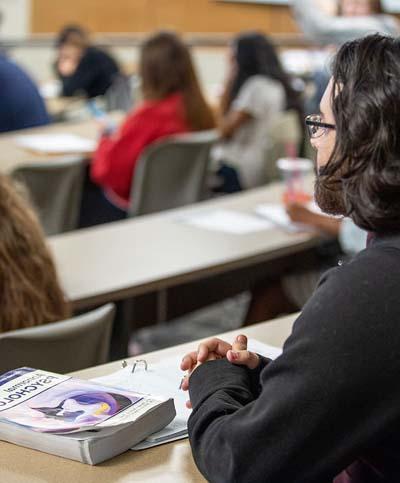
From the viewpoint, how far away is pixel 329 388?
1256 millimetres

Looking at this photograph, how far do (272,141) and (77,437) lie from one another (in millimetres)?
3974

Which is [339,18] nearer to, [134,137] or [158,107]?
[158,107]

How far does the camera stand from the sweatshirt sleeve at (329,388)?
1258mm

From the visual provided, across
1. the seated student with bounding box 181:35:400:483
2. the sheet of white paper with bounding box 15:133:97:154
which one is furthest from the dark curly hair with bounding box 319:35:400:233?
the sheet of white paper with bounding box 15:133:97:154

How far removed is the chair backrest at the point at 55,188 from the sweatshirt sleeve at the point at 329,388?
2.96 metres

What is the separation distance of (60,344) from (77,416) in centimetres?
52

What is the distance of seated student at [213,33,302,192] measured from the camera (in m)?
5.52

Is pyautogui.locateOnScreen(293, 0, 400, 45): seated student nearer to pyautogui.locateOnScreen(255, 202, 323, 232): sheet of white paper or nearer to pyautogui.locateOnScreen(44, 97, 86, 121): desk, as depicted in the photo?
pyautogui.locateOnScreen(255, 202, 323, 232): sheet of white paper

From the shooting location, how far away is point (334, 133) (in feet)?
4.50

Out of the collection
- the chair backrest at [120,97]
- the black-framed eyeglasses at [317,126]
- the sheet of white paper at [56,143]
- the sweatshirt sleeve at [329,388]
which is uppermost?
the black-framed eyeglasses at [317,126]

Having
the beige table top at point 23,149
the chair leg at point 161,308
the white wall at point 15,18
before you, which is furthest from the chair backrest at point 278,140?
the white wall at point 15,18

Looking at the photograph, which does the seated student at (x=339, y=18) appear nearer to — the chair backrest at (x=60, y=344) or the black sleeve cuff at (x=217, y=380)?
the chair backrest at (x=60, y=344)

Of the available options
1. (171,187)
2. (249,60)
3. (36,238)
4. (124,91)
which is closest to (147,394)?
(36,238)

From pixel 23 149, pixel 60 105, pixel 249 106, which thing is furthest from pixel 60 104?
pixel 23 149
